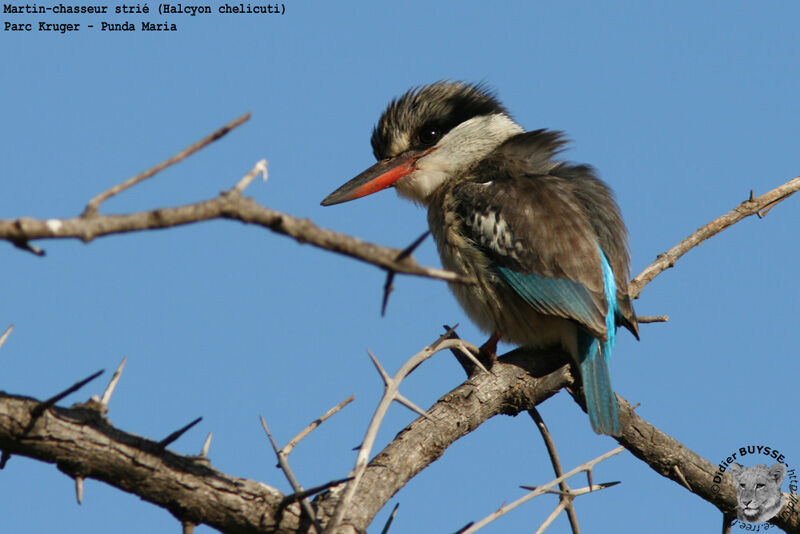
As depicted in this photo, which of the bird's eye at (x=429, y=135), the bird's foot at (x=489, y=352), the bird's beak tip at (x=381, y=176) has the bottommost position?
the bird's foot at (x=489, y=352)

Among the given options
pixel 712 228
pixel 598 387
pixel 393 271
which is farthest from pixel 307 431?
pixel 712 228

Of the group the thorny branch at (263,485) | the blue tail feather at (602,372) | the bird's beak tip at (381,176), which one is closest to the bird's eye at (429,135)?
the bird's beak tip at (381,176)

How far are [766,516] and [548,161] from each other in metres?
1.91

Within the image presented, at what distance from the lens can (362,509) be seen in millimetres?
2184

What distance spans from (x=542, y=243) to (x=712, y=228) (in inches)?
29.4

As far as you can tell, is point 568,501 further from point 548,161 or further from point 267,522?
point 548,161

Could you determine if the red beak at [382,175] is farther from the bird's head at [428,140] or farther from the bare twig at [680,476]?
the bare twig at [680,476]

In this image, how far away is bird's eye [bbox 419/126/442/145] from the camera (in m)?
4.73

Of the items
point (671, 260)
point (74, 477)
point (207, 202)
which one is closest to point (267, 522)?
point (74, 477)

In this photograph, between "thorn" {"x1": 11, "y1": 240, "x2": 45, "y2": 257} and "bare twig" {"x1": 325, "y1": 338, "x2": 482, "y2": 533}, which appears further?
"bare twig" {"x1": 325, "y1": 338, "x2": 482, "y2": 533}

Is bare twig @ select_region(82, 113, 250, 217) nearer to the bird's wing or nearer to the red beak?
the bird's wing

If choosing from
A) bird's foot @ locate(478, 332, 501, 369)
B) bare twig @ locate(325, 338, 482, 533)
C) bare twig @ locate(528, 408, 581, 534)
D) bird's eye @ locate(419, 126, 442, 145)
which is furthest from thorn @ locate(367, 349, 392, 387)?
bird's eye @ locate(419, 126, 442, 145)

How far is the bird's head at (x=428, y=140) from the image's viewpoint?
460cm

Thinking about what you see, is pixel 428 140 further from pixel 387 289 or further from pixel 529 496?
pixel 387 289
